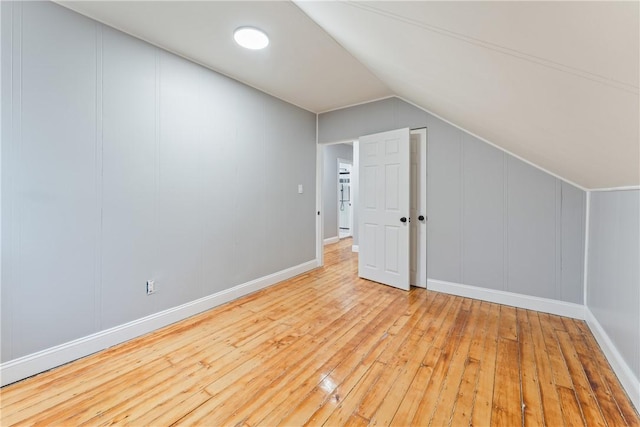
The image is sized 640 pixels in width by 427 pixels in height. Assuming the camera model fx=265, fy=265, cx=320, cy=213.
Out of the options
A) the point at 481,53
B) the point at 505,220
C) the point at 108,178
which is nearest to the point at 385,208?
the point at 505,220

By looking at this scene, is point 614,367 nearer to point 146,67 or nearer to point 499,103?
point 499,103

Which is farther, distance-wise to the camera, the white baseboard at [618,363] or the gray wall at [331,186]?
the gray wall at [331,186]

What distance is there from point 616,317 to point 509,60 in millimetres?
2065

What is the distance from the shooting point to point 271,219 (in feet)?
11.9

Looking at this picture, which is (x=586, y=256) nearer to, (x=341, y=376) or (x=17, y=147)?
(x=341, y=376)

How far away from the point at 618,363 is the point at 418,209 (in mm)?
2136

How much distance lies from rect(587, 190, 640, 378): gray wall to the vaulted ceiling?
212mm

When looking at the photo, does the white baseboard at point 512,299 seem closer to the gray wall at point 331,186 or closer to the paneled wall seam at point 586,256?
the paneled wall seam at point 586,256

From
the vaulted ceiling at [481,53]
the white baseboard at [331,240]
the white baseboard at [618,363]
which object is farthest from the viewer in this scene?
the white baseboard at [331,240]

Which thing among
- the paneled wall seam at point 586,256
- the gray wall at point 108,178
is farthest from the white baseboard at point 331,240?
the paneled wall seam at point 586,256

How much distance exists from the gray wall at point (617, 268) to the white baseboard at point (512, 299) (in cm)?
21

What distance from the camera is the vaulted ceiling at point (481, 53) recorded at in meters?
0.70

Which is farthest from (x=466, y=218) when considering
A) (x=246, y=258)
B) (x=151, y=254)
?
(x=151, y=254)

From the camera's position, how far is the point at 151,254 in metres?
2.40
